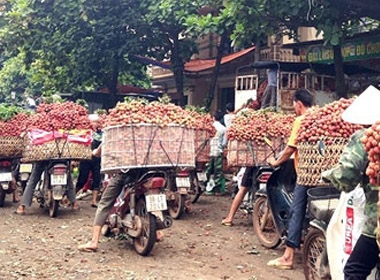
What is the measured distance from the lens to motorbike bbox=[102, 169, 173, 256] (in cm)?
589

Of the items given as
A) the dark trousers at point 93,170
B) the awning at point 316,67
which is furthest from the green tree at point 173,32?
the dark trousers at point 93,170

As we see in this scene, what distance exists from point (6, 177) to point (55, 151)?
158cm

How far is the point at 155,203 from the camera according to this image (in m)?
5.86

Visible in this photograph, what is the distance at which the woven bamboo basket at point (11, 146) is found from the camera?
8922mm

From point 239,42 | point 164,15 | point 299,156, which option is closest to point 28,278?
point 299,156

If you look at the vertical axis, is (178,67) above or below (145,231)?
above

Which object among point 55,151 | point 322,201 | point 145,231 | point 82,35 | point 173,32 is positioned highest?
point 173,32

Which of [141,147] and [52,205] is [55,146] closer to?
[52,205]

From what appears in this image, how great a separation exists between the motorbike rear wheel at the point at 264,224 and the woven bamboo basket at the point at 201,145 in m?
2.49

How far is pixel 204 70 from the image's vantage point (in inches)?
668

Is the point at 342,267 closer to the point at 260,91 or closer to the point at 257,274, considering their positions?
the point at 257,274

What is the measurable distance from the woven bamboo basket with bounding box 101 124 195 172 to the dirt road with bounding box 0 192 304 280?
3.39ft

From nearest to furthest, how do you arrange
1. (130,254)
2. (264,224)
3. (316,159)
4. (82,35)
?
1. (316,159)
2. (130,254)
3. (264,224)
4. (82,35)

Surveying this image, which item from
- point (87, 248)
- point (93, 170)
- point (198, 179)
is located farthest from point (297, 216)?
point (93, 170)
